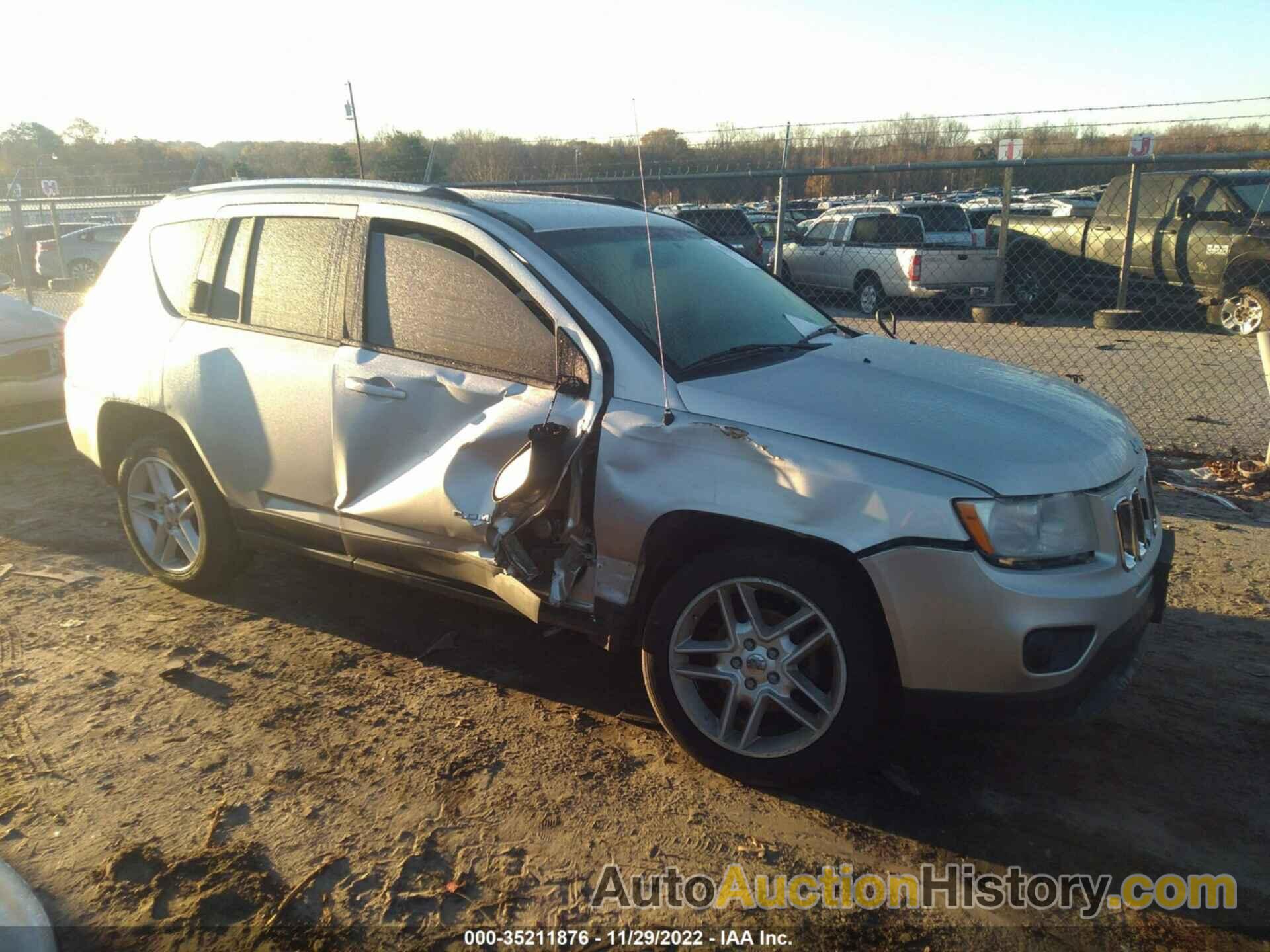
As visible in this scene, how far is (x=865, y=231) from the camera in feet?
52.7

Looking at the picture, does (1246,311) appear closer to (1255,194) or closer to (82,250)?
(1255,194)

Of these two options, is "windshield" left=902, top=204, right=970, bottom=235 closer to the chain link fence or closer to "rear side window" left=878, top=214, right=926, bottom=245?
the chain link fence

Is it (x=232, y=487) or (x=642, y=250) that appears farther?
(x=232, y=487)

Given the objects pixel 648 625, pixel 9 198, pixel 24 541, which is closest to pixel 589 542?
pixel 648 625

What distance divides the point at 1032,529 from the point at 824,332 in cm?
166

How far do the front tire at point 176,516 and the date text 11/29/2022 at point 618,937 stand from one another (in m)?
2.62

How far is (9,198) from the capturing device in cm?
1169

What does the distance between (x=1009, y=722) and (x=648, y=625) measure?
3.76 ft

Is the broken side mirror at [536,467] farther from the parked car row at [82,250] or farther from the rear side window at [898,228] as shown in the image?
the parked car row at [82,250]

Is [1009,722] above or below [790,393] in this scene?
below

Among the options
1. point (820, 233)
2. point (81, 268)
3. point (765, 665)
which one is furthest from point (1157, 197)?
point (81, 268)

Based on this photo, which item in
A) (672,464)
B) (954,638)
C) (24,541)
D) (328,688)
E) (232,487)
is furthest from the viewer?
(24,541)

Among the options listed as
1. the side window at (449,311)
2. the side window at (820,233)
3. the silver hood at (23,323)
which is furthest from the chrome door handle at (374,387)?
the side window at (820,233)

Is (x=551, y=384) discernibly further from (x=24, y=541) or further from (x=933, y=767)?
(x=24, y=541)
